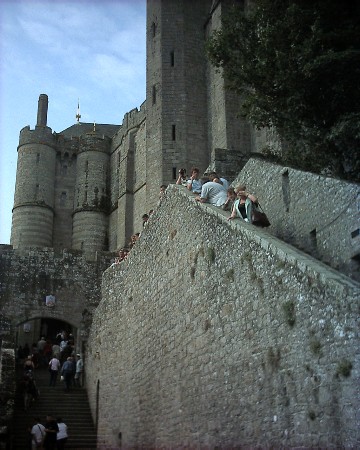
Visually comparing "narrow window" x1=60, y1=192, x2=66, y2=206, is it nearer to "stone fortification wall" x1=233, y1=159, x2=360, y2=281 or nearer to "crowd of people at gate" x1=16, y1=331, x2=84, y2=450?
"crowd of people at gate" x1=16, y1=331, x2=84, y2=450

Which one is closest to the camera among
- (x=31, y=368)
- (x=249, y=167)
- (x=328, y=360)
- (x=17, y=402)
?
(x=328, y=360)

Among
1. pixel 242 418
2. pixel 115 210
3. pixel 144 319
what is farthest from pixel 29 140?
pixel 242 418

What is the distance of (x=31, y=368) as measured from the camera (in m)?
20.1

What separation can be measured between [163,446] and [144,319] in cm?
337

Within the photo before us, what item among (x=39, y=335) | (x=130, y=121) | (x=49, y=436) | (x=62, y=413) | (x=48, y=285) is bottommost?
(x=49, y=436)

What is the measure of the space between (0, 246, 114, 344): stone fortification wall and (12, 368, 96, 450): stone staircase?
354 centimetres

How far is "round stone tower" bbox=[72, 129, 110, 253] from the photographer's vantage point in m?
44.4

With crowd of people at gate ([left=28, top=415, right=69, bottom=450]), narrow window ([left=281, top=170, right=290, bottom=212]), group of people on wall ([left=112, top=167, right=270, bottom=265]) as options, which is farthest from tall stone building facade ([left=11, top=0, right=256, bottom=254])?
crowd of people at gate ([left=28, top=415, right=69, bottom=450])

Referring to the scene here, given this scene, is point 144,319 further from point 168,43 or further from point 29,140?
point 29,140

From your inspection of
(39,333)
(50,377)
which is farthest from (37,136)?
(50,377)

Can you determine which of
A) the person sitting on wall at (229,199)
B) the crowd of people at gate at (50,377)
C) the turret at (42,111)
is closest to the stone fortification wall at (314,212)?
the person sitting on wall at (229,199)

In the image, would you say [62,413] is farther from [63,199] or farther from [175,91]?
[63,199]

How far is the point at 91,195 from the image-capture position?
46.0 metres

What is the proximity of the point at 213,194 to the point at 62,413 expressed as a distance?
33.3 ft
